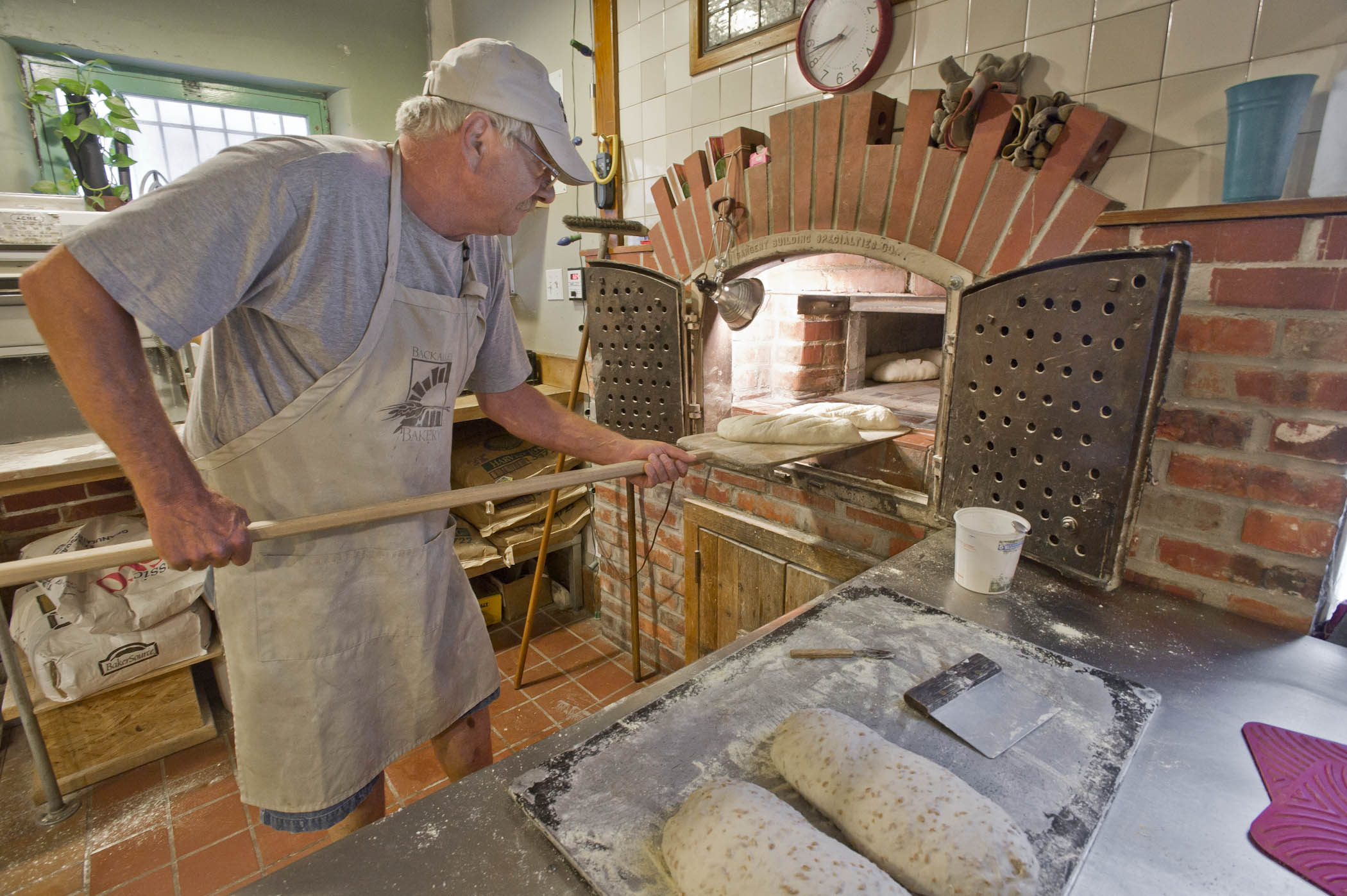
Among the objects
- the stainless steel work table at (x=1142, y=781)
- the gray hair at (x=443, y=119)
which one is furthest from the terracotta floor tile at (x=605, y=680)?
the gray hair at (x=443, y=119)

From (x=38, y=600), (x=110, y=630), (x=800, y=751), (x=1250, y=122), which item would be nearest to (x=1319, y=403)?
(x=1250, y=122)

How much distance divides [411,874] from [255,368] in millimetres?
899

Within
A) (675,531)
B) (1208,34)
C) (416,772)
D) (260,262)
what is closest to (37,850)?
(416,772)

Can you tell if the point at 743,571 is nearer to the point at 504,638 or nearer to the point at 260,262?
the point at 504,638

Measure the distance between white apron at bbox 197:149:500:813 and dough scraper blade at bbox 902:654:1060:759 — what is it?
0.96m

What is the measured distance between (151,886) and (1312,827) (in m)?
2.43

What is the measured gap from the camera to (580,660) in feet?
9.16

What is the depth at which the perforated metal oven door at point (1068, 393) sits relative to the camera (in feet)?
3.59

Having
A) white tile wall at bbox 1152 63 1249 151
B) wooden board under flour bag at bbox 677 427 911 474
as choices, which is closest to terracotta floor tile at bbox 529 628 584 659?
wooden board under flour bag at bbox 677 427 911 474

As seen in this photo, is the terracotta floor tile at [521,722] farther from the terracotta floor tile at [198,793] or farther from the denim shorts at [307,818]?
the denim shorts at [307,818]

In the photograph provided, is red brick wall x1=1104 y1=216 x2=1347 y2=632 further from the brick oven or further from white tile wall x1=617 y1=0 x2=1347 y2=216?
white tile wall x1=617 y1=0 x2=1347 y2=216

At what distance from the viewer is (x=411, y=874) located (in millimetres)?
661

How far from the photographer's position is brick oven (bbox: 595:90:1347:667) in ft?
3.53

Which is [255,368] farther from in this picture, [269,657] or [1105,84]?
[1105,84]
